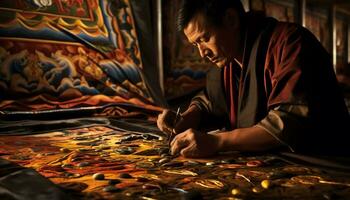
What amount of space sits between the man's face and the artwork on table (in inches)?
65.1

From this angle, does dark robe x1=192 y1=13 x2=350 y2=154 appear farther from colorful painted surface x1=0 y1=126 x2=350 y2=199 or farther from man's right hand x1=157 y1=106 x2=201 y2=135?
man's right hand x1=157 y1=106 x2=201 y2=135

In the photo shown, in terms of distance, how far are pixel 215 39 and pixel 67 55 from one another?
2004mm

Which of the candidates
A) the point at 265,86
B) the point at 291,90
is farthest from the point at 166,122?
the point at 291,90

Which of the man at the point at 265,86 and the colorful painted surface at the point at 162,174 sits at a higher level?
the man at the point at 265,86

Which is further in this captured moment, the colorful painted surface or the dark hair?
the dark hair

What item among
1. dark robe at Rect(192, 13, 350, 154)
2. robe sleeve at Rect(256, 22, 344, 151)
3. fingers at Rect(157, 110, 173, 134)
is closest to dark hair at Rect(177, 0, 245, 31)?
dark robe at Rect(192, 13, 350, 154)

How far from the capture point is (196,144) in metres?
1.47

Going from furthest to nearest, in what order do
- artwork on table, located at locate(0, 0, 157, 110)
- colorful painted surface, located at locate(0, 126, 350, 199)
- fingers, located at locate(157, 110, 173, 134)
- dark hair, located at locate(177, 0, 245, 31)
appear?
artwork on table, located at locate(0, 0, 157, 110) < fingers, located at locate(157, 110, 173, 134) < dark hair, located at locate(177, 0, 245, 31) < colorful painted surface, located at locate(0, 126, 350, 199)

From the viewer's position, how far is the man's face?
64.7 inches

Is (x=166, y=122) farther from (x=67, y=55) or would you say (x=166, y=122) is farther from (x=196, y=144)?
(x=67, y=55)

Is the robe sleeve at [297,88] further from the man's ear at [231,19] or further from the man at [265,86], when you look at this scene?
the man's ear at [231,19]

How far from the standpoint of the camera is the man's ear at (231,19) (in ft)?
5.55

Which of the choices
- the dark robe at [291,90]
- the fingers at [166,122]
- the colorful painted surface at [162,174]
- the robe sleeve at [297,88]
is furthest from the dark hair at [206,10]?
the colorful painted surface at [162,174]

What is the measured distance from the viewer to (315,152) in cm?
153
